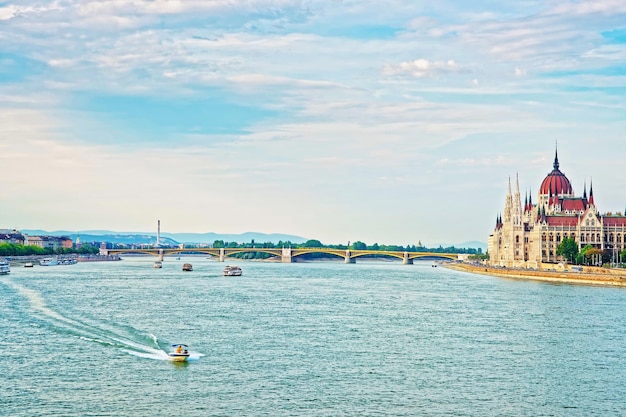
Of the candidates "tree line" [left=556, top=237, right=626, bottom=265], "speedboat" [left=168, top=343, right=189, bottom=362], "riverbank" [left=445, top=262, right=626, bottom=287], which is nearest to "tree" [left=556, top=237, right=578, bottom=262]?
"tree line" [left=556, top=237, right=626, bottom=265]

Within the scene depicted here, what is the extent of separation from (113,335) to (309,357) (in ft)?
40.5

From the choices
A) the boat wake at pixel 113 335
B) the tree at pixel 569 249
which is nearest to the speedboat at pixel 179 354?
the boat wake at pixel 113 335

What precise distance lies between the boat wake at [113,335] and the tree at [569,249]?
99.6 m

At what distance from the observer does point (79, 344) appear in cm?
4603

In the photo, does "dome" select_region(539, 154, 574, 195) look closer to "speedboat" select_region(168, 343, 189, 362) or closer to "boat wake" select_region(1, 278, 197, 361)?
"boat wake" select_region(1, 278, 197, 361)

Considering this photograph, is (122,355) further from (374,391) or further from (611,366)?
(611,366)

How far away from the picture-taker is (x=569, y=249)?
143m

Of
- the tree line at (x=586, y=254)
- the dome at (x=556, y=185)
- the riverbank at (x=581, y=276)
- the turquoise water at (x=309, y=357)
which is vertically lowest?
the turquoise water at (x=309, y=357)

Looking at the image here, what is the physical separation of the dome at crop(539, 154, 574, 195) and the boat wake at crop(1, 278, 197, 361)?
131 metres

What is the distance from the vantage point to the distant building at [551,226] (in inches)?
6122

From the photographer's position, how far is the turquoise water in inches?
1302

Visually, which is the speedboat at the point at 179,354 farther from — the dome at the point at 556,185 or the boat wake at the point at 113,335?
the dome at the point at 556,185

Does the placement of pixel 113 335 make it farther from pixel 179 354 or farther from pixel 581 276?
pixel 581 276

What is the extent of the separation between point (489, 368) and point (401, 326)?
15.9 metres
